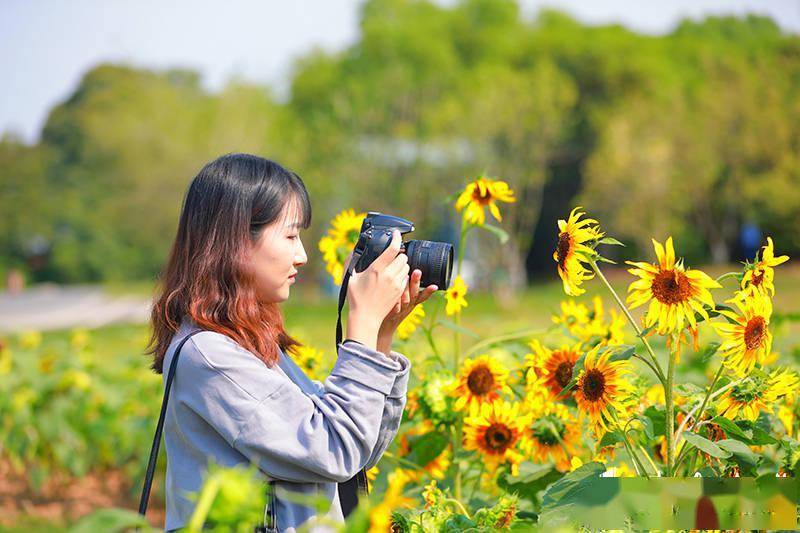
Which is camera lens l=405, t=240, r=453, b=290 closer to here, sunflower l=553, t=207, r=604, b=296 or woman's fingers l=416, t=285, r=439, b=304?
woman's fingers l=416, t=285, r=439, b=304

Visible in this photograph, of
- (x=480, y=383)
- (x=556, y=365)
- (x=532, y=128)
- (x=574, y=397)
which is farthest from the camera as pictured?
(x=532, y=128)

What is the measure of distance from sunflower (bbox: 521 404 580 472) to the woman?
0.42 m

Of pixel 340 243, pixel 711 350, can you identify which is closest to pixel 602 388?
pixel 711 350

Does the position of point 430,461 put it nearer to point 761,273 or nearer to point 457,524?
point 457,524

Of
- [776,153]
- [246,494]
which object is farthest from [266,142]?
[246,494]

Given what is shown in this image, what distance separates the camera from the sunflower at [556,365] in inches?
69.6

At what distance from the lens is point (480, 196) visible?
1.94 m

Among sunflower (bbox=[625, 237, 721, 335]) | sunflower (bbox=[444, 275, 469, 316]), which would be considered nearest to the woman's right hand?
sunflower (bbox=[625, 237, 721, 335])

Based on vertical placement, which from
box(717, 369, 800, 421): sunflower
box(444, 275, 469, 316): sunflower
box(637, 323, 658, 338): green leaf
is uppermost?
box(444, 275, 469, 316): sunflower

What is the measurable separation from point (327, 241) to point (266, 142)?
650 inches

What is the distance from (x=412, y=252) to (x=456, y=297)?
0.46 meters

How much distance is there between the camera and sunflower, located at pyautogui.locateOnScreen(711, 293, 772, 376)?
54.8 inches

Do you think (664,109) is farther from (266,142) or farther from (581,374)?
(581,374)

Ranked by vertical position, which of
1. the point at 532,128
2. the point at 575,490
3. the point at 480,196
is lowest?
the point at 575,490
